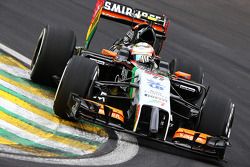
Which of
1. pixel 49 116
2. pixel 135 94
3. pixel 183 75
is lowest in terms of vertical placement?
pixel 49 116

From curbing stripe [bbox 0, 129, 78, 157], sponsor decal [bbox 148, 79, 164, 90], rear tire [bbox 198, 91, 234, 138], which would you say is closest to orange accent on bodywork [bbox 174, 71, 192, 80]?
rear tire [bbox 198, 91, 234, 138]

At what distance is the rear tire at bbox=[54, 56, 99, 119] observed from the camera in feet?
34.2

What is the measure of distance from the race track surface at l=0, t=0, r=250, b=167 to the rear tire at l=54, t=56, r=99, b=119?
116 cm

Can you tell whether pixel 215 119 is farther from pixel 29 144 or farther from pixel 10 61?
pixel 10 61

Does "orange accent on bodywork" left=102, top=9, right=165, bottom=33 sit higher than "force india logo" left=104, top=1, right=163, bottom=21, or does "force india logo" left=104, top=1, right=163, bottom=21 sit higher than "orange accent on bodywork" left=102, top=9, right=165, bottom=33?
"force india logo" left=104, top=1, right=163, bottom=21

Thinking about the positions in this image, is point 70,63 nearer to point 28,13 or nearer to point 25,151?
point 25,151

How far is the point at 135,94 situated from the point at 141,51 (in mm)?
Answer: 1543

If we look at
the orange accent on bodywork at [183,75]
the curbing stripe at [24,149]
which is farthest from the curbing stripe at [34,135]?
the orange accent on bodywork at [183,75]

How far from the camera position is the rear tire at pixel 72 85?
10422 mm

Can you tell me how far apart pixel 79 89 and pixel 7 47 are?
162 inches

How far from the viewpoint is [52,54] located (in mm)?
11930

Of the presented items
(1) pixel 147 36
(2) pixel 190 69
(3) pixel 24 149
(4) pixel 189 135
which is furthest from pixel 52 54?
(3) pixel 24 149

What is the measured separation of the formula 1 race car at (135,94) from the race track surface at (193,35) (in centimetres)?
37

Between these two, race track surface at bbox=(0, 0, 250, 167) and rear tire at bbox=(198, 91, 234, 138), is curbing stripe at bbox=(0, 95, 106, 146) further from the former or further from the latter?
rear tire at bbox=(198, 91, 234, 138)
